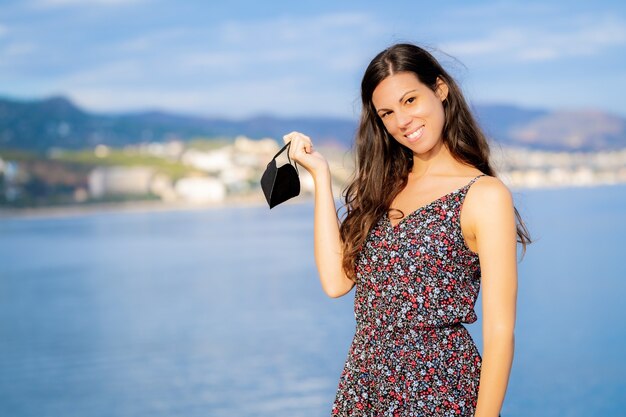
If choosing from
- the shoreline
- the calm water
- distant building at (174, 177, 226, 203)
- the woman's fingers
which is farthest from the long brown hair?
distant building at (174, 177, 226, 203)

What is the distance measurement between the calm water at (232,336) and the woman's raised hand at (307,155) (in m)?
4.40

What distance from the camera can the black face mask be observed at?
187 cm

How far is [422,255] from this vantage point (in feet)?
5.51

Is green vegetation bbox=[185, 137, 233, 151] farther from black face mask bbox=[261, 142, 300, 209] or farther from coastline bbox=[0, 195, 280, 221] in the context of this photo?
black face mask bbox=[261, 142, 300, 209]

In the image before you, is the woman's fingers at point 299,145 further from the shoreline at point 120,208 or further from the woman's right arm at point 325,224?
the shoreline at point 120,208

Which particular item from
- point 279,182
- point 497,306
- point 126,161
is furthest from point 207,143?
point 497,306

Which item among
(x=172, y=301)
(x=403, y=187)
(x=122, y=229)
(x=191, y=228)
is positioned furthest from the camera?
(x=122, y=229)

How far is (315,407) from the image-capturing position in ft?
20.6

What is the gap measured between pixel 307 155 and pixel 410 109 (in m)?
0.22

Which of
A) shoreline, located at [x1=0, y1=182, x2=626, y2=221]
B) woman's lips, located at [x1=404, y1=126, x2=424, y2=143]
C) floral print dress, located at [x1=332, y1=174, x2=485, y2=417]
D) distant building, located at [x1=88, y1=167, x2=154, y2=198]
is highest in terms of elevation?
woman's lips, located at [x1=404, y1=126, x2=424, y2=143]

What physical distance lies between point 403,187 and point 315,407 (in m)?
4.63

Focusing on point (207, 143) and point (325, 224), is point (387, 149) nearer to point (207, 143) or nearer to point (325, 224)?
point (325, 224)

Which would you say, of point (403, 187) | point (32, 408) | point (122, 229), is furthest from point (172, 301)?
point (122, 229)

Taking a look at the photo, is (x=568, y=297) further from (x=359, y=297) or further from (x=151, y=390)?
(x=359, y=297)
